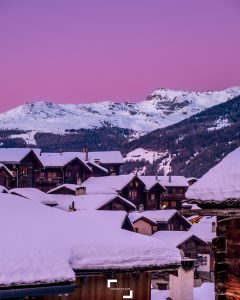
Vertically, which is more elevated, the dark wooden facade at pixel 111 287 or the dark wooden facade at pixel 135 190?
the dark wooden facade at pixel 135 190

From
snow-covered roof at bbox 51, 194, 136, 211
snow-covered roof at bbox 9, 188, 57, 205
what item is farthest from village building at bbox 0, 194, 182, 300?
snow-covered roof at bbox 9, 188, 57, 205

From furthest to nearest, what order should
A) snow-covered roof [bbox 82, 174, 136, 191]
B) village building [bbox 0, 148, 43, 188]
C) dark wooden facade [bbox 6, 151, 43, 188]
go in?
snow-covered roof [bbox 82, 174, 136, 191], dark wooden facade [bbox 6, 151, 43, 188], village building [bbox 0, 148, 43, 188]

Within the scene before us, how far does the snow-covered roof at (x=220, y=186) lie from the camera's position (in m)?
10.7

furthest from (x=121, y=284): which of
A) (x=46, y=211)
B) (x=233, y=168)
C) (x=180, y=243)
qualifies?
(x=180, y=243)

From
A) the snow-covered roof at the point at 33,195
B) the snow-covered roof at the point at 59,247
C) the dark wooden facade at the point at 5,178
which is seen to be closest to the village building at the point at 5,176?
the dark wooden facade at the point at 5,178

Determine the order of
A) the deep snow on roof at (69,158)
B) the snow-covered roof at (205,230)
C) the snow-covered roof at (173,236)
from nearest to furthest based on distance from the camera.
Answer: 1. the snow-covered roof at (173,236)
2. the snow-covered roof at (205,230)
3. the deep snow on roof at (69,158)

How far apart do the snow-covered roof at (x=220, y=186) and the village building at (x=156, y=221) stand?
4641cm

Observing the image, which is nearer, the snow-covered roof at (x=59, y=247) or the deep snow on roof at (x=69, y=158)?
the snow-covered roof at (x=59, y=247)

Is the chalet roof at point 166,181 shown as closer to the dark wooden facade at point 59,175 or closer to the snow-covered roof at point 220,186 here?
the dark wooden facade at point 59,175

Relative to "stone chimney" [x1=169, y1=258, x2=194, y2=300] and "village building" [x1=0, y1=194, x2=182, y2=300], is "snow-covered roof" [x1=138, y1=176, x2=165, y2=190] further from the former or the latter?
"village building" [x1=0, y1=194, x2=182, y2=300]

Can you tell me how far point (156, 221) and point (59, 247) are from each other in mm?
54489

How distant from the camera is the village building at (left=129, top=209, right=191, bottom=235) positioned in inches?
2355

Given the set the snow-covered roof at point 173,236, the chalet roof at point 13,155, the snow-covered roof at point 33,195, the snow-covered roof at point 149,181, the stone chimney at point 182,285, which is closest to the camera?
the stone chimney at point 182,285

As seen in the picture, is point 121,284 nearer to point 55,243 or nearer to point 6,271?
point 55,243
